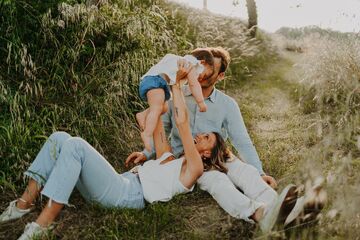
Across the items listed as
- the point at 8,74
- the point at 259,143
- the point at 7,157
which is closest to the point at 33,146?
the point at 7,157

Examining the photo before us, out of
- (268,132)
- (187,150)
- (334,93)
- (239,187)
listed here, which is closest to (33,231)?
(187,150)

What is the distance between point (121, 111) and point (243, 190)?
1.43 meters

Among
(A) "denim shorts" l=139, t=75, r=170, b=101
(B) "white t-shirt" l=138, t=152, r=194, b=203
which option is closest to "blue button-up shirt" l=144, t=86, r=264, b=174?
(A) "denim shorts" l=139, t=75, r=170, b=101

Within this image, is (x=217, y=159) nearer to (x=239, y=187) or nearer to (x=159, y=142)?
(x=239, y=187)

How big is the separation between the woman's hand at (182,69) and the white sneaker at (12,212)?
121cm

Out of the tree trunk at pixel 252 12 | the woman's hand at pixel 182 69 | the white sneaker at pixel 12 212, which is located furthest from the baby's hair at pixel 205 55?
the tree trunk at pixel 252 12

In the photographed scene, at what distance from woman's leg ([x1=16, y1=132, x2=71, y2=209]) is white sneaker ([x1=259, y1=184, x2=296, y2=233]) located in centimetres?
121

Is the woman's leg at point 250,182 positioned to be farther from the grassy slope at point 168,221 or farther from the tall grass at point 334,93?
the tall grass at point 334,93

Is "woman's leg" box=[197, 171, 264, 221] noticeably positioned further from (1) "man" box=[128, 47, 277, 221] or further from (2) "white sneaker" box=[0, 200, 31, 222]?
(2) "white sneaker" box=[0, 200, 31, 222]

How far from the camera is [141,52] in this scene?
14.7 feet

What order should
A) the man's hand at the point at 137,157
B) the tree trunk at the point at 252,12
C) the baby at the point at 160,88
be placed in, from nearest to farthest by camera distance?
the baby at the point at 160,88 < the man's hand at the point at 137,157 < the tree trunk at the point at 252,12

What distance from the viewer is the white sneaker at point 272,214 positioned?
97.6 inches

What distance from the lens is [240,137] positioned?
371 cm

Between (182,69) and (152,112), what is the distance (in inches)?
13.6
